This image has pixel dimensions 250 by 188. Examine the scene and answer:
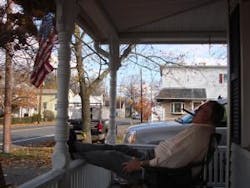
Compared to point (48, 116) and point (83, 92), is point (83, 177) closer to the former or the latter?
point (83, 92)

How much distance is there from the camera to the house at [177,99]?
181 ft

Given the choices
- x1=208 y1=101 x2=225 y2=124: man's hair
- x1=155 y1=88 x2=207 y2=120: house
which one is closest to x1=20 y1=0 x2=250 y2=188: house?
x1=208 y1=101 x2=225 y2=124: man's hair

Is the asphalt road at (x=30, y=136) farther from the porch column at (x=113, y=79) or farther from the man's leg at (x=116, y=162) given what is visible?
the man's leg at (x=116, y=162)

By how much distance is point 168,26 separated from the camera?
375 inches

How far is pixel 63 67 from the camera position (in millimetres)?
5695

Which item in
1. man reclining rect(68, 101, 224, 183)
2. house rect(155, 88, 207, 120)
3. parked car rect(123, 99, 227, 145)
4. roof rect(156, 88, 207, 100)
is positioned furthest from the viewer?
roof rect(156, 88, 207, 100)

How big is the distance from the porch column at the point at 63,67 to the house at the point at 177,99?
156 feet

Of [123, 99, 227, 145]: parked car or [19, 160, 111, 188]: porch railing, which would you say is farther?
[123, 99, 227, 145]: parked car

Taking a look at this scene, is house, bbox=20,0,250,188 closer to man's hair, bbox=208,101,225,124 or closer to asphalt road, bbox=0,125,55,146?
man's hair, bbox=208,101,225,124

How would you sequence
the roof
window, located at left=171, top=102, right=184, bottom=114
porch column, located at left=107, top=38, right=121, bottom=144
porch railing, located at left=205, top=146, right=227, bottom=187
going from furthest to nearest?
the roof
window, located at left=171, top=102, right=184, bottom=114
porch column, located at left=107, top=38, right=121, bottom=144
porch railing, located at left=205, top=146, right=227, bottom=187

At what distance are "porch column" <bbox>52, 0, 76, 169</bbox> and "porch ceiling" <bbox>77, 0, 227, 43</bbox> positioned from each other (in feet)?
2.53

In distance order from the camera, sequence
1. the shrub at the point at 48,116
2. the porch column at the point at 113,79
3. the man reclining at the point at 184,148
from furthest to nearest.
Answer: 1. the shrub at the point at 48,116
2. the porch column at the point at 113,79
3. the man reclining at the point at 184,148

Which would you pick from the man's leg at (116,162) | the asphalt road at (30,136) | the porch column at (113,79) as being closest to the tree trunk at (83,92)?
the asphalt road at (30,136)

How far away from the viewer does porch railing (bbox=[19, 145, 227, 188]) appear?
14.8ft
